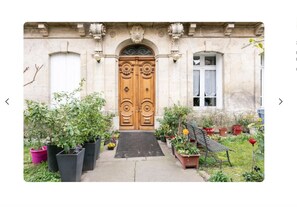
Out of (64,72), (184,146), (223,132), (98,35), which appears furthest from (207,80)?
(64,72)

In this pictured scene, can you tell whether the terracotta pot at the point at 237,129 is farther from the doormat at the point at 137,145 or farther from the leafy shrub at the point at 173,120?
the doormat at the point at 137,145

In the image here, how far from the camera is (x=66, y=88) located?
6.99 meters

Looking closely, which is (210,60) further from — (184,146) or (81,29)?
(81,29)

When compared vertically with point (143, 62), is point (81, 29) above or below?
above

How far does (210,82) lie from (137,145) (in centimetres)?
384

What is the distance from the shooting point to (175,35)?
6738 mm

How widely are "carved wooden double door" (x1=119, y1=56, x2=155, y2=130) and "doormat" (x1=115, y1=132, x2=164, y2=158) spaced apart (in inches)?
37.7

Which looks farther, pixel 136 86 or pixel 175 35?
pixel 136 86

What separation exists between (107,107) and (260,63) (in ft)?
18.2

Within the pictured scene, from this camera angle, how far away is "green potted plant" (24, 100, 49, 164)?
336 centimetres

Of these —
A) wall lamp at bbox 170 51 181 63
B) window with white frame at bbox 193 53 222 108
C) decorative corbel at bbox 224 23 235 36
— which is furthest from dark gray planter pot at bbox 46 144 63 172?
decorative corbel at bbox 224 23 235 36

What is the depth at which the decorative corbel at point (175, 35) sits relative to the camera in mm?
6640

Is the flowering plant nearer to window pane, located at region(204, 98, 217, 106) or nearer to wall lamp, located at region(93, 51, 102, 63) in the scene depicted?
window pane, located at region(204, 98, 217, 106)

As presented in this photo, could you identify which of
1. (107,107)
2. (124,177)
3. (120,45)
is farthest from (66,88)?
(124,177)
